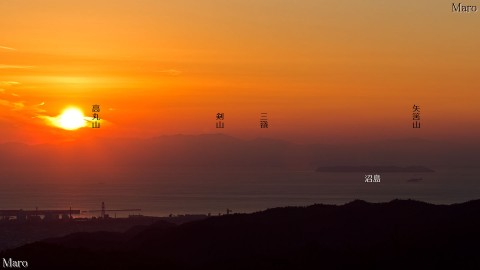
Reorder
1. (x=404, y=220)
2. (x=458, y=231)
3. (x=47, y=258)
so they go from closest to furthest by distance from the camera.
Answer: (x=47, y=258), (x=458, y=231), (x=404, y=220)

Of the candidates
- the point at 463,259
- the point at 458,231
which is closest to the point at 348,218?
the point at 458,231

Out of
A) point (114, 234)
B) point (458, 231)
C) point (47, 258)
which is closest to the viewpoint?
point (47, 258)

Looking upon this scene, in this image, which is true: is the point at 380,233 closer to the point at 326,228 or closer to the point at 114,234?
the point at 326,228

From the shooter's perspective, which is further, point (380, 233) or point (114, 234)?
point (114, 234)

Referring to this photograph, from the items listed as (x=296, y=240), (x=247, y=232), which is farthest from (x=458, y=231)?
(x=247, y=232)

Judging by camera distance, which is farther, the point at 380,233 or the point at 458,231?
the point at 380,233

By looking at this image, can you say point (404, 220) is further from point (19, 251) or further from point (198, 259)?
point (19, 251)
